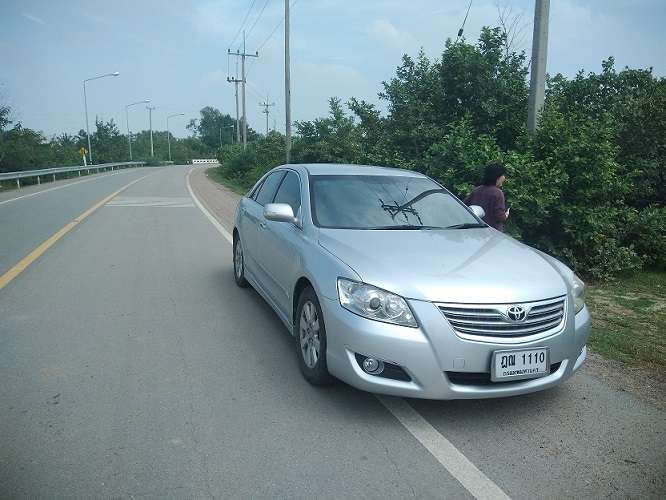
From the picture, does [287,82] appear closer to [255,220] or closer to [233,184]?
[233,184]

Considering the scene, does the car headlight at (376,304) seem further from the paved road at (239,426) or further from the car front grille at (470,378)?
the paved road at (239,426)

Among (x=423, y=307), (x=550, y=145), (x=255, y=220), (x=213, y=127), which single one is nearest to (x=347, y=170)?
(x=255, y=220)

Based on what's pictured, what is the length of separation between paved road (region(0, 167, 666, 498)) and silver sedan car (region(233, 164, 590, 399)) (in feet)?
0.97

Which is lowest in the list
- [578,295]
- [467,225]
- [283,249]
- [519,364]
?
[519,364]

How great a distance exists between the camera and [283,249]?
16.1 ft

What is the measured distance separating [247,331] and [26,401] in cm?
200

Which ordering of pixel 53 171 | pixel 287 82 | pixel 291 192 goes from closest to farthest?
pixel 291 192 < pixel 287 82 < pixel 53 171

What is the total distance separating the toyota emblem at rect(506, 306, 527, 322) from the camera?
3439 millimetres

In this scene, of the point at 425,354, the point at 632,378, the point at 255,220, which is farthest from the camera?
the point at 255,220

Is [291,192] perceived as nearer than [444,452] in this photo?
No

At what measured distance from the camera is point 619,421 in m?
3.66

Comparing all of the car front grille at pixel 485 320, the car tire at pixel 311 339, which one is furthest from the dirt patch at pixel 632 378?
the car tire at pixel 311 339

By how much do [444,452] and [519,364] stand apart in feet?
2.33

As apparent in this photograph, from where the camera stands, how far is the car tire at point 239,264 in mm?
6809
